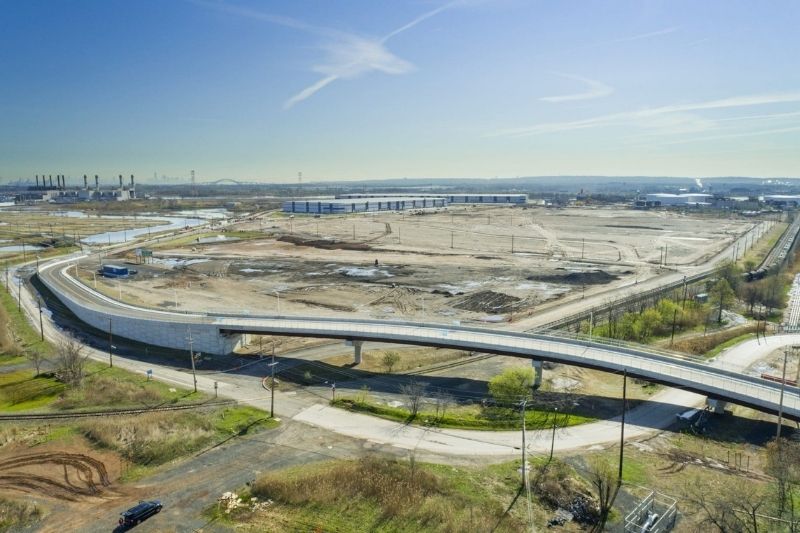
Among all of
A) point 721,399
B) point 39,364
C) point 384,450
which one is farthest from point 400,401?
point 39,364

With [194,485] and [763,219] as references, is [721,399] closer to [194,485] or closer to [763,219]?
[194,485]

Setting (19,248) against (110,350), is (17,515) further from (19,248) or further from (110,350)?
(19,248)

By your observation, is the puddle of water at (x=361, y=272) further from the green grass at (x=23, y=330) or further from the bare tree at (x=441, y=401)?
the bare tree at (x=441, y=401)

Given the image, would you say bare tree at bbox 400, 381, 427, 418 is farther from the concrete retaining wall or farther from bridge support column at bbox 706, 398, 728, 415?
bridge support column at bbox 706, 398, 728, 415

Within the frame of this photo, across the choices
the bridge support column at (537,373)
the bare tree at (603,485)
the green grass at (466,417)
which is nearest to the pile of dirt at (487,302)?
the bridge support column at (537,373)

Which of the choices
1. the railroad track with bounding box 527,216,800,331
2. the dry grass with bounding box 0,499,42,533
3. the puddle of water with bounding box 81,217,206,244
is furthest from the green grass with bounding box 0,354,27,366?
the puddle of water with bounding box 81,217,206,244
